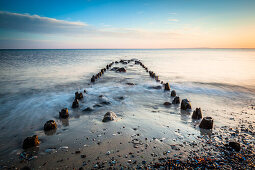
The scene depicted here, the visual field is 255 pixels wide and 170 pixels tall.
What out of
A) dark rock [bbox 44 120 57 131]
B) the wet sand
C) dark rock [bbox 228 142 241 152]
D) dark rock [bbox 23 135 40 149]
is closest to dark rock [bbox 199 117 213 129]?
the wet sand

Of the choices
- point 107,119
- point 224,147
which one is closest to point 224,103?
point 224,147

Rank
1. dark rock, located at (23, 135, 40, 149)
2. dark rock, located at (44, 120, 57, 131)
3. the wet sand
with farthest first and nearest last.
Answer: dark rock, located at (44, 120, 57, 131), dark rock, located at (23, 135, 40, 149), the wet sand

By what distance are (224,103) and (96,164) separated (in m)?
9.96

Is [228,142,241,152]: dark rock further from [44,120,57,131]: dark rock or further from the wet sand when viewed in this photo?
[44,120,57,131]: dark rock

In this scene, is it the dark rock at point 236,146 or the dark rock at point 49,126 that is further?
the dark rock at point 49,126

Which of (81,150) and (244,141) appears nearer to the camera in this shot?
(81,150)

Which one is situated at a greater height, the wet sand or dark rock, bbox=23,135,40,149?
dark rock, bbox=23,135,40,149

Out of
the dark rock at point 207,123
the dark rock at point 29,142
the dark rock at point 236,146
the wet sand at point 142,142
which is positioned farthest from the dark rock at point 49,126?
the dark rock at point 236,146

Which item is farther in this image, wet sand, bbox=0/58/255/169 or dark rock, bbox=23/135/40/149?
dark rock, bbox=23/135/40/149

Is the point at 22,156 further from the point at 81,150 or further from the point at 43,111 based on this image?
the point at 43,111

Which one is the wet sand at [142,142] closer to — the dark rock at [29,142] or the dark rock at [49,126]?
the dark rock at [29,142]

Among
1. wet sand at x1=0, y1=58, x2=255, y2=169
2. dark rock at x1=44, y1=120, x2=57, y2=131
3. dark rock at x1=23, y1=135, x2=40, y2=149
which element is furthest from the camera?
dark rock at x1=44, y1=120, x2=57, y2=131

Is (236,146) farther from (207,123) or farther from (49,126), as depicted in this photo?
(49,126)

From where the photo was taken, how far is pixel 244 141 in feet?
17.2
